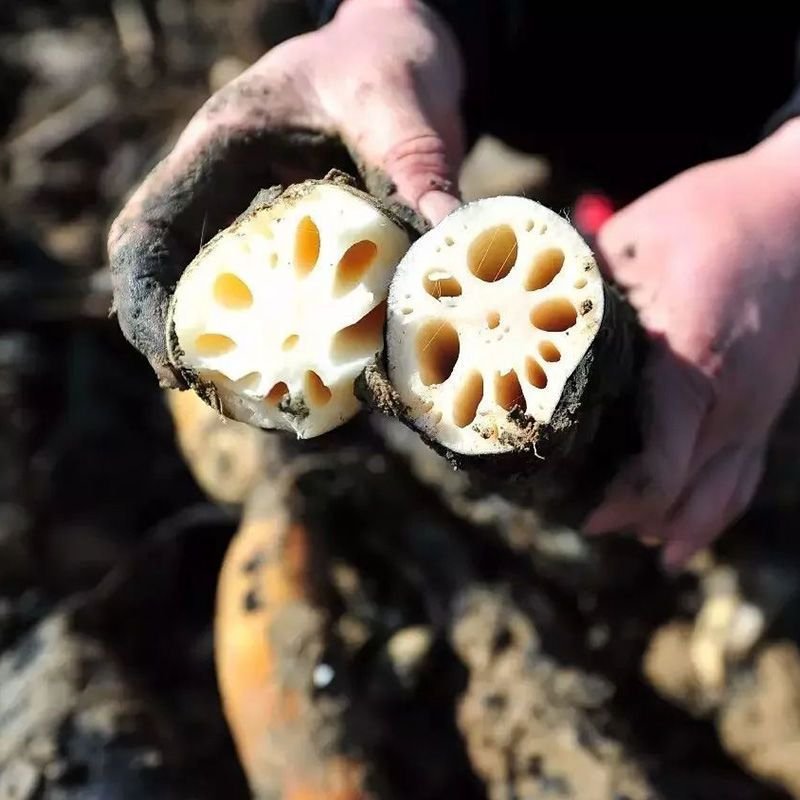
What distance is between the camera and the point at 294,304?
106cm

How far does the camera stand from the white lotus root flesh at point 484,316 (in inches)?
40.0

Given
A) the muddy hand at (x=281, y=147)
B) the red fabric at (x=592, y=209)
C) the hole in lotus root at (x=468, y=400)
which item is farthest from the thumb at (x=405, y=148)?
the red fabric at (x=592, y=209)

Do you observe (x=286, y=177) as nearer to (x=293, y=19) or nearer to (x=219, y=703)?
(x=219, y=703)

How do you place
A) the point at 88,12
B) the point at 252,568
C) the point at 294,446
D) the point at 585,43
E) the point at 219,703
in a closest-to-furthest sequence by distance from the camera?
the point at 252,568 → the point at 219,703 → the point at 294,446 → the point at 585,43 → the point at 88,12

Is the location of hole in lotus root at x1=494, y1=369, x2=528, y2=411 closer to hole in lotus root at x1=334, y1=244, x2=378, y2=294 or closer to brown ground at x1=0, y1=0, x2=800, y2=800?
hole in lotus root at x1=334, y1=244, x2=378, y2=294

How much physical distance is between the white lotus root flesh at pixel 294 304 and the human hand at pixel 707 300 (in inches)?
17.1

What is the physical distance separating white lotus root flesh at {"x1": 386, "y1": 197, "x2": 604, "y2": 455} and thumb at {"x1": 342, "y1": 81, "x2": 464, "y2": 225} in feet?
0.47

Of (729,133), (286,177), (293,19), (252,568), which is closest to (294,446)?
(252,568)

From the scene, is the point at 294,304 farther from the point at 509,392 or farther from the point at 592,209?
the point at 592,209

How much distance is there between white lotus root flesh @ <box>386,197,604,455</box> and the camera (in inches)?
40.0

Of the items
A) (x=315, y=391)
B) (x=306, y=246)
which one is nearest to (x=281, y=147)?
(x=306, y=246)

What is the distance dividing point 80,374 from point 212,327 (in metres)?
1.46

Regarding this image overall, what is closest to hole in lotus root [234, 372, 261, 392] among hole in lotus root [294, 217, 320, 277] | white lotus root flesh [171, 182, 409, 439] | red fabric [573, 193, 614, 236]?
white lotus root flesh [171, 182, 409, 439]

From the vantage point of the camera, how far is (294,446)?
6.46 ft
